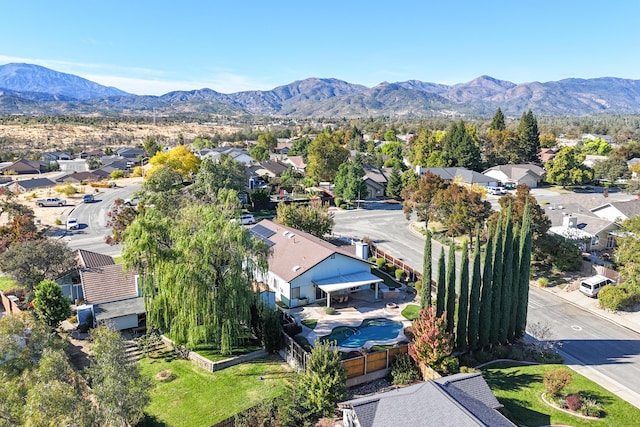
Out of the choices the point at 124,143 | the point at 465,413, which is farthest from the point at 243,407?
the point at 124,143

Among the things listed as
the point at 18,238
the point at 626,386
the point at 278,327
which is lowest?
the point at 626,386

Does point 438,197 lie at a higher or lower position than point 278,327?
higher

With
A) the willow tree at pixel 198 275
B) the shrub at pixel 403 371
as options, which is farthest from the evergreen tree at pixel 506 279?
the willow tree at pixel 198 275

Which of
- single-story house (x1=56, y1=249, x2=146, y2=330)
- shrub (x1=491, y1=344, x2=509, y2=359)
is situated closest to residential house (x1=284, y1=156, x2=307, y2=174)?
single-story house (x1=56, y1=249, x2=146, y2=330)

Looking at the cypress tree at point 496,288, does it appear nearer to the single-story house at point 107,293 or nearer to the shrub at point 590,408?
the shrub at point 590,408

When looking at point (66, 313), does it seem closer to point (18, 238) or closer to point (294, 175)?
point (18, 238)
